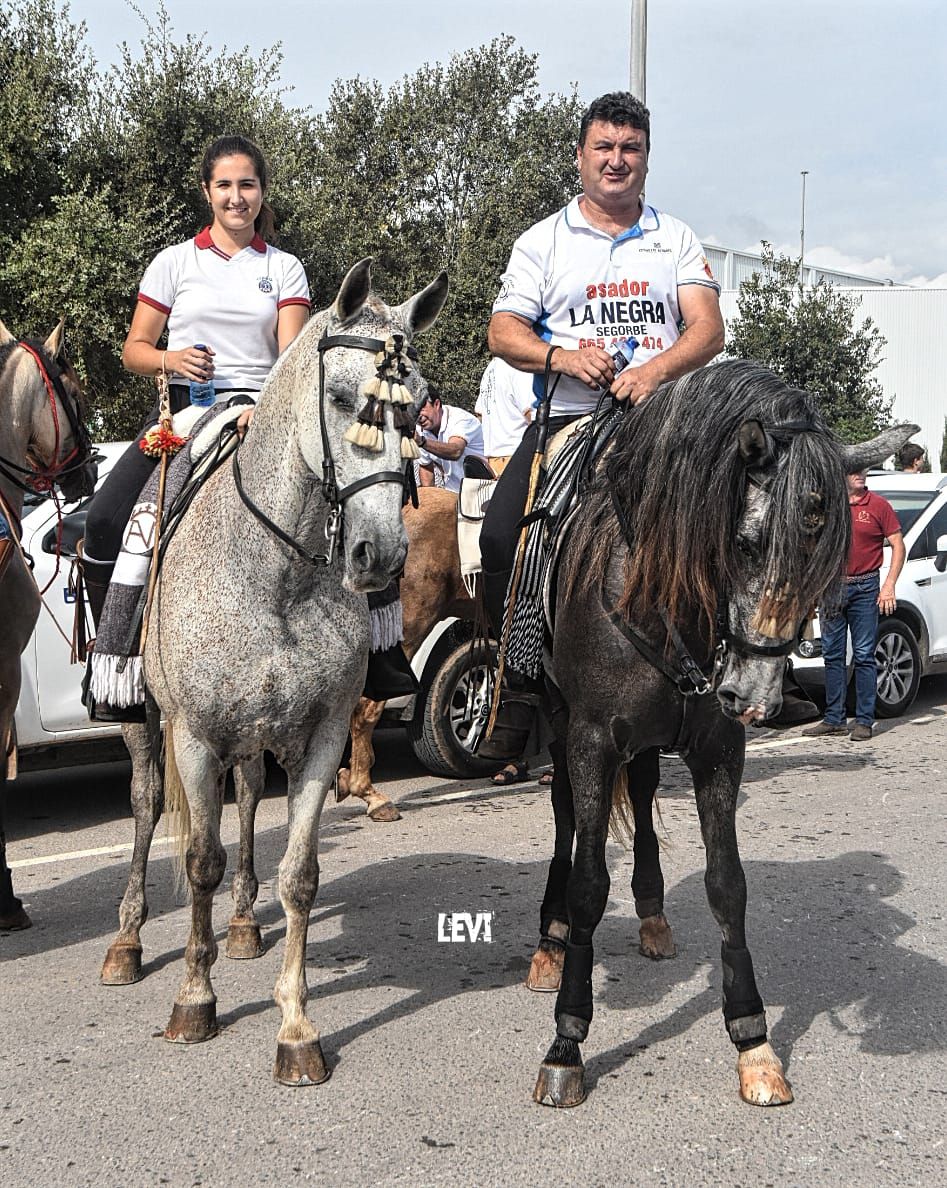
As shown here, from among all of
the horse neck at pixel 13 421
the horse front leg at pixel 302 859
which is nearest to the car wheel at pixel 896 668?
the horse neck at pixel 13 421

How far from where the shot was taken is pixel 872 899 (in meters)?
6.02

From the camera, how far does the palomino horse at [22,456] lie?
537cm

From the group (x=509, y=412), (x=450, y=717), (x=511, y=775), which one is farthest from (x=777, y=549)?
(x=511, y=775)

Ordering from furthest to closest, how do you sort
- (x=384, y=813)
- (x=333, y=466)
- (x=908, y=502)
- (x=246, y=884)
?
(x=908, y=502) < (x=384, y=813) < (x=246, y=884) < (x=333, y=466)

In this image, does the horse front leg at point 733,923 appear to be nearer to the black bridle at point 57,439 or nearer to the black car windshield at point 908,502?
the black bridle at point 57,439

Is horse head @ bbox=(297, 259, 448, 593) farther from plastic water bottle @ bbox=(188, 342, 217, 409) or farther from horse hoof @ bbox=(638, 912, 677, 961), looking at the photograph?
horse hoof @ bbox=(638, 912, 677, 961)

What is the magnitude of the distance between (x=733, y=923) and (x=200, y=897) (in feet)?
5.72

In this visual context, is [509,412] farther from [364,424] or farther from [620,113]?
[364,424]

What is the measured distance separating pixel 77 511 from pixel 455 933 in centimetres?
402

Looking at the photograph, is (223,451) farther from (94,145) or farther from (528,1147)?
Result: (94,145)

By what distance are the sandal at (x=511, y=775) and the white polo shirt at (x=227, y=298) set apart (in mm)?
4376

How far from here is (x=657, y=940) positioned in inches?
202

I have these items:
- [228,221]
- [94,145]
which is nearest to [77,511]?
[228,221]

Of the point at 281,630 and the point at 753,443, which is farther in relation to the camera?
the point at 281,630
